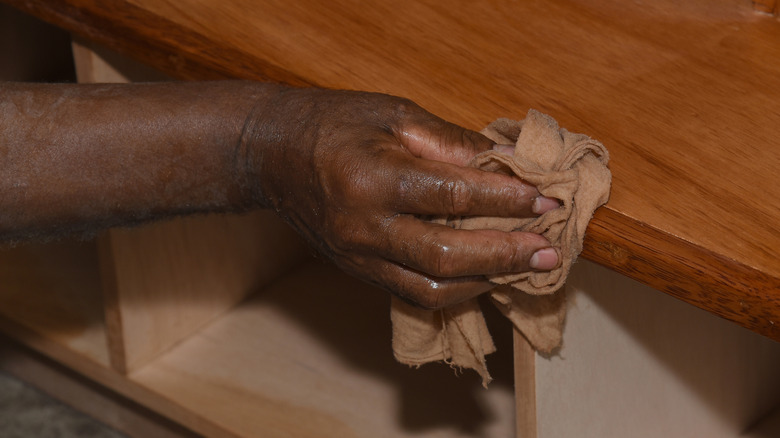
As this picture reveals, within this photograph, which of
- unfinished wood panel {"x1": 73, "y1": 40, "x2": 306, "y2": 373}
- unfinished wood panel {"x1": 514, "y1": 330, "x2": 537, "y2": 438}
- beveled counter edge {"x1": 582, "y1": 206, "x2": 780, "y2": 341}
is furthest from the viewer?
unfinished wood panel {"x1": 73, "y1": 40, "x2": 306, "y2": 373}

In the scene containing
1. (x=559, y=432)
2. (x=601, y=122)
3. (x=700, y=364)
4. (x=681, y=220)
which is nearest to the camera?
(x=681, y=220)

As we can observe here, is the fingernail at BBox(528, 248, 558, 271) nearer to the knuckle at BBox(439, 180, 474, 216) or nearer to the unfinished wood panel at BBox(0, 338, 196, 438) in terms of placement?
the knuckle at BBox(439, 180, 474, 216)

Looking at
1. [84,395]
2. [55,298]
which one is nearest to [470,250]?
[55,298]

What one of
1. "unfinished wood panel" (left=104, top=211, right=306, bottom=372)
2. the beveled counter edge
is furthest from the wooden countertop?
"unfinished wood panel" (left=104, top=211, right=306, bottom=372)

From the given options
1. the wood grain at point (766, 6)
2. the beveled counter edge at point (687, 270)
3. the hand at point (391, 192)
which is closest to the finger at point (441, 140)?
the hand at point (391, 192)

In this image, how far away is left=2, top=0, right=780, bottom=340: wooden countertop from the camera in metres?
0.64

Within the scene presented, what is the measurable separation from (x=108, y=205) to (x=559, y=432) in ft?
1.47

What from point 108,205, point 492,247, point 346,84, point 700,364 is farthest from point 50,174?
point 700,364

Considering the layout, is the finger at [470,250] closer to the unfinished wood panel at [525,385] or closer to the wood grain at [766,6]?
the unfinished wood panel at [525,385]

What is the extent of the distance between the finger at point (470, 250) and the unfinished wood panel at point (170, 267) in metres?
0.55

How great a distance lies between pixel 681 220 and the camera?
65 centimetres

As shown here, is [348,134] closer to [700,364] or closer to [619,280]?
[619,280]

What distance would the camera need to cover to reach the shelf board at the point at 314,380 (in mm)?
1156

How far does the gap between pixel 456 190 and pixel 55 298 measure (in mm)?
937
